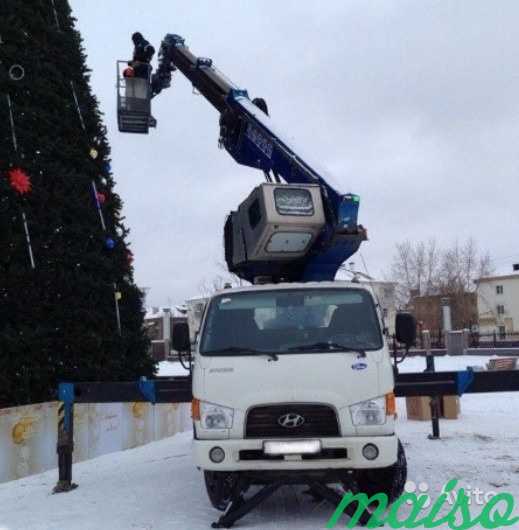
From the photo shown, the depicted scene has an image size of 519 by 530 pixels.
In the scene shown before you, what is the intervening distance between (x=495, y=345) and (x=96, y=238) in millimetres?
36779

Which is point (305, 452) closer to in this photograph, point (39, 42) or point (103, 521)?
point (103, 521)

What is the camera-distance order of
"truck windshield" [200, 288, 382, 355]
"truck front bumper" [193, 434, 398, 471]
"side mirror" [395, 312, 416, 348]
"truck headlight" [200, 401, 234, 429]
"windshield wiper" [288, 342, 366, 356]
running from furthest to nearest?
"side mirror" [395, 312, 416, 348] < "truck windshield" [200, 288, 382, 355] < "windshield wiper" [288, 342, 366, 356] < "truck headlight" [200, 401, 234, 429] < "truck front bumper" [193, 434, 398, 471]

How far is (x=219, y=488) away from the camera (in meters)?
6.21

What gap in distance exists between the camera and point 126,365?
10.7 meters

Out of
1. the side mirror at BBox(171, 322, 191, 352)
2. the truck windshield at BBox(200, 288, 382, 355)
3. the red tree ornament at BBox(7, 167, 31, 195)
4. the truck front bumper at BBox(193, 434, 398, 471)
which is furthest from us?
the red tree ornament at BBox(7, 167, 31, 195)

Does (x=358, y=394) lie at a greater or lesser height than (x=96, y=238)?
lesser

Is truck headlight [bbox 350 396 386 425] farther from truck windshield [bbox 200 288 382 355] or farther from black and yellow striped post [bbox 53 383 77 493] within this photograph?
black and yellow striped post [bbox 53 383 77 493]

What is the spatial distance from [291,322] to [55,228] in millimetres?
5026

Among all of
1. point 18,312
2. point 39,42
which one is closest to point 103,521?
point 18,312

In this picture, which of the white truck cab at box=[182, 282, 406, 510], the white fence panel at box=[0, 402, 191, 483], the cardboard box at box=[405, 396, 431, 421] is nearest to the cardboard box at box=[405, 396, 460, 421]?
the cardboard box at box=[405, 396, 431, 421]

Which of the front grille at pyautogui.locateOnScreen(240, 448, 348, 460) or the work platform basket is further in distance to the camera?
the work platform basket

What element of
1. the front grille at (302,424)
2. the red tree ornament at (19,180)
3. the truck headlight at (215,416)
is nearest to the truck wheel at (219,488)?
the truck headlight at (215,416)

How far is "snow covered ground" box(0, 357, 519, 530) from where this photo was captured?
612 centimetres

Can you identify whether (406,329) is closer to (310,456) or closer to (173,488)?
(310,456)
